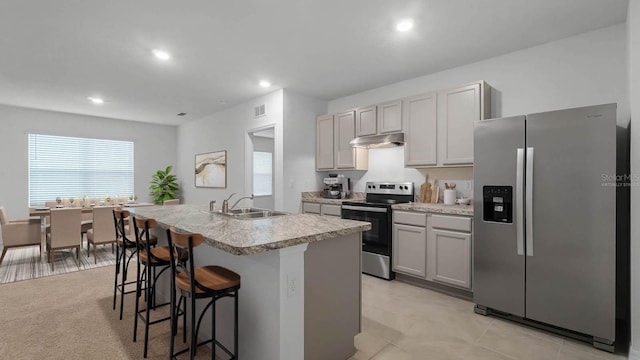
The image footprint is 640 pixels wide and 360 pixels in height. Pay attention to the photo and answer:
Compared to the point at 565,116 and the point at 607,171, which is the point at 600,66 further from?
the point at 607,171

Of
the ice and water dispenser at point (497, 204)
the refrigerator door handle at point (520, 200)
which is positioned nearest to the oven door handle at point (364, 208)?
the ice and water dispenser at point (497, 204)

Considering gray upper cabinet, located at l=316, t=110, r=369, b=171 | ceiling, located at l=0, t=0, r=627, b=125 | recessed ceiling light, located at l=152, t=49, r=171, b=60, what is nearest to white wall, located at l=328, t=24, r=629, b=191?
ceiling, located at l=0, t=0, r=627, b=125

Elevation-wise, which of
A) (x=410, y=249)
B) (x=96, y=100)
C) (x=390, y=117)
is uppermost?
(x=96, y=100)

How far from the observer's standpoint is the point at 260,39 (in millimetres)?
3172

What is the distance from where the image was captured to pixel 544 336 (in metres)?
2.54

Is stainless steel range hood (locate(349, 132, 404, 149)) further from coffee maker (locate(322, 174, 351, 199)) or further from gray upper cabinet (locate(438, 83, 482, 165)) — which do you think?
coffee maker (locate(322, 174, 351, 199))

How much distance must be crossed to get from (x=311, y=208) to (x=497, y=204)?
2.79 meters

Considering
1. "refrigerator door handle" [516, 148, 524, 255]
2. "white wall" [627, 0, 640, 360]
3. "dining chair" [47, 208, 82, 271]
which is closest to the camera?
"white wall" [627, 0, 640, 360]

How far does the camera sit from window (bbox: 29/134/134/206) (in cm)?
634

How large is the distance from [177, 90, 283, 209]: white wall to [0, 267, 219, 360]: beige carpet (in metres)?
2.09

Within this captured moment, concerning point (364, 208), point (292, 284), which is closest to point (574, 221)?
point (364, 208)

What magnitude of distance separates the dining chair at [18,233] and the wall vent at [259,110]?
372 cm

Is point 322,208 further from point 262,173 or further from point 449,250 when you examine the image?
point 262,173

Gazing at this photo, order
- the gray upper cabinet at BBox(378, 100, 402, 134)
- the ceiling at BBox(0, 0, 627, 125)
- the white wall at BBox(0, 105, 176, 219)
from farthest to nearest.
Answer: the white wall at BBox(0, 105, 176, 219) → the gray upper cabinet at BBox(378, 100, 402, 134) → the ceiling at BBox(0, 0, 627, 125)
